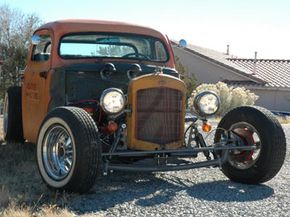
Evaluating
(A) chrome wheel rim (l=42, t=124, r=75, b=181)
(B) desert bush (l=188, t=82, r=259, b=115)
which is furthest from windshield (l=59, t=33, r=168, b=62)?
(B) desert bush (l=188, t=82, r=259, b=115)

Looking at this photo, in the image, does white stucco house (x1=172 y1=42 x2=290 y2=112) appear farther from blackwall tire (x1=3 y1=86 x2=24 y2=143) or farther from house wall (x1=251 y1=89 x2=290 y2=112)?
blackwall tire (x1=3 y1=86 x2=24 y2=143)

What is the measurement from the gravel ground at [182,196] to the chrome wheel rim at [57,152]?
0.44 meters

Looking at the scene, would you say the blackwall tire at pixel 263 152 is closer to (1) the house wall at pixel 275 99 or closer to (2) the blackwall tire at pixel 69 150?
(2) the blackwall tire at pixel 69 150

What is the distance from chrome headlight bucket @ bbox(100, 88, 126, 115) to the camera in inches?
231

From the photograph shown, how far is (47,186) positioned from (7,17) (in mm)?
26607

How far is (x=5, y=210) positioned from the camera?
4.72 m

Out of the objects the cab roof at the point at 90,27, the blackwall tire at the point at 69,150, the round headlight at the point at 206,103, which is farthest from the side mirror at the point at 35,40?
the round headlight at the point at 206,103

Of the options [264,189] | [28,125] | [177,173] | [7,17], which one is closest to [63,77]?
[28,125]

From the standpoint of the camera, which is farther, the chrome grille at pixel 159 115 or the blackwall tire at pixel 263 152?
the blackwall tire at pixel 263 152

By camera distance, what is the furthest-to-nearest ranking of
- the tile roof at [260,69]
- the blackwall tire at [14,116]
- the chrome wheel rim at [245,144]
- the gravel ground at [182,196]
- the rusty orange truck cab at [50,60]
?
1. the tile roof at [260,69]
2. the blackwall tire at [14,116]
3. the rusty orange truck cab at [50,60]
4. the chrome wheel rim at [245,144]
5. the gravel ground at [182,196]

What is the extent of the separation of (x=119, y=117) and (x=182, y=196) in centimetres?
125

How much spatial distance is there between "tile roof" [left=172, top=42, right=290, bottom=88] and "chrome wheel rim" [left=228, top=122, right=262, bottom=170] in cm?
2293

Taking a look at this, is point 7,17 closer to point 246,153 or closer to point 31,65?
point 31,65

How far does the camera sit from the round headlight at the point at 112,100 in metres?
5.86
